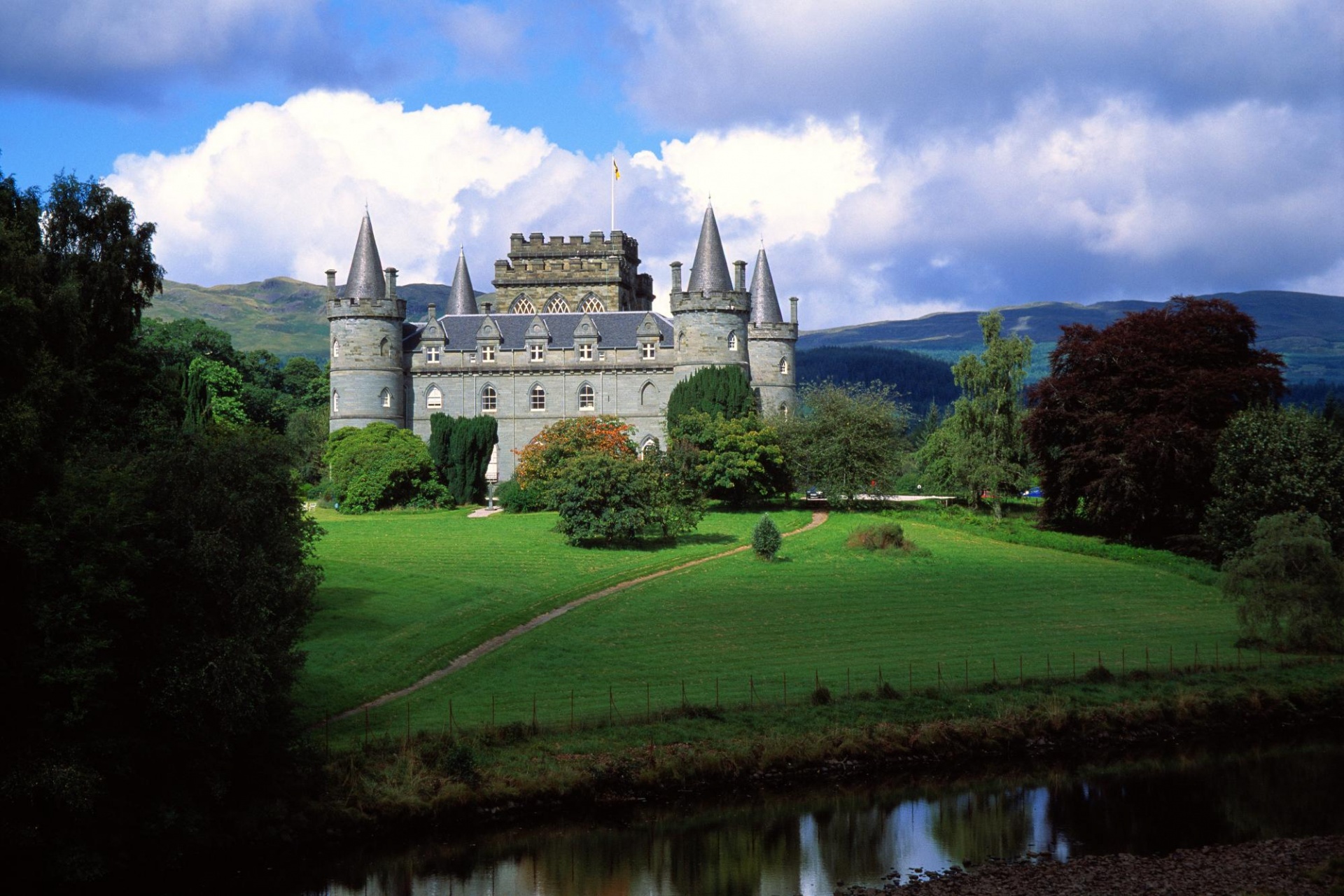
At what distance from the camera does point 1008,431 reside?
58.1m

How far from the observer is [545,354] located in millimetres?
69250

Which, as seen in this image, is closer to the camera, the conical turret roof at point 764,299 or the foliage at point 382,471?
the foliage at point 382,471

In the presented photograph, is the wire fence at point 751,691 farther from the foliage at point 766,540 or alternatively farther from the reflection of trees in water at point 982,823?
the foliage at point 766,540

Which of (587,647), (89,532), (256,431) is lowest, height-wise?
(587,647)

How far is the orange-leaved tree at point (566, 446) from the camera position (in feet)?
180

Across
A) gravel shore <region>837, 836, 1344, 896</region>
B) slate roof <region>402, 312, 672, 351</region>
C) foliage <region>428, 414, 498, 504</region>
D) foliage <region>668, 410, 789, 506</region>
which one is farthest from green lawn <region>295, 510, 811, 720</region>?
slate roof <region>402, 312, 672, 351</region>

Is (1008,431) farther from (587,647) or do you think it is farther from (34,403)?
(34,403)

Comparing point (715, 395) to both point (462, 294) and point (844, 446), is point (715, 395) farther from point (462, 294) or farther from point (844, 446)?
point (462, 294)

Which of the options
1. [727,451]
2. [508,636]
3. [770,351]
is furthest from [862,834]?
[770,351]

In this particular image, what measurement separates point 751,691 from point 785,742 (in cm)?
199

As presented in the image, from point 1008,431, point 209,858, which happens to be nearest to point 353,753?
point 209,858

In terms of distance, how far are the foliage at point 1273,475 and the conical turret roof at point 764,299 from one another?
2939 centimetres

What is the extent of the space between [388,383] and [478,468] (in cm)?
778

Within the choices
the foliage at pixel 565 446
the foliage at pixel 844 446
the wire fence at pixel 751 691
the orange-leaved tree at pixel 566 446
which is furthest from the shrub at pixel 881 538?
the wire fence at pixel 751 691
